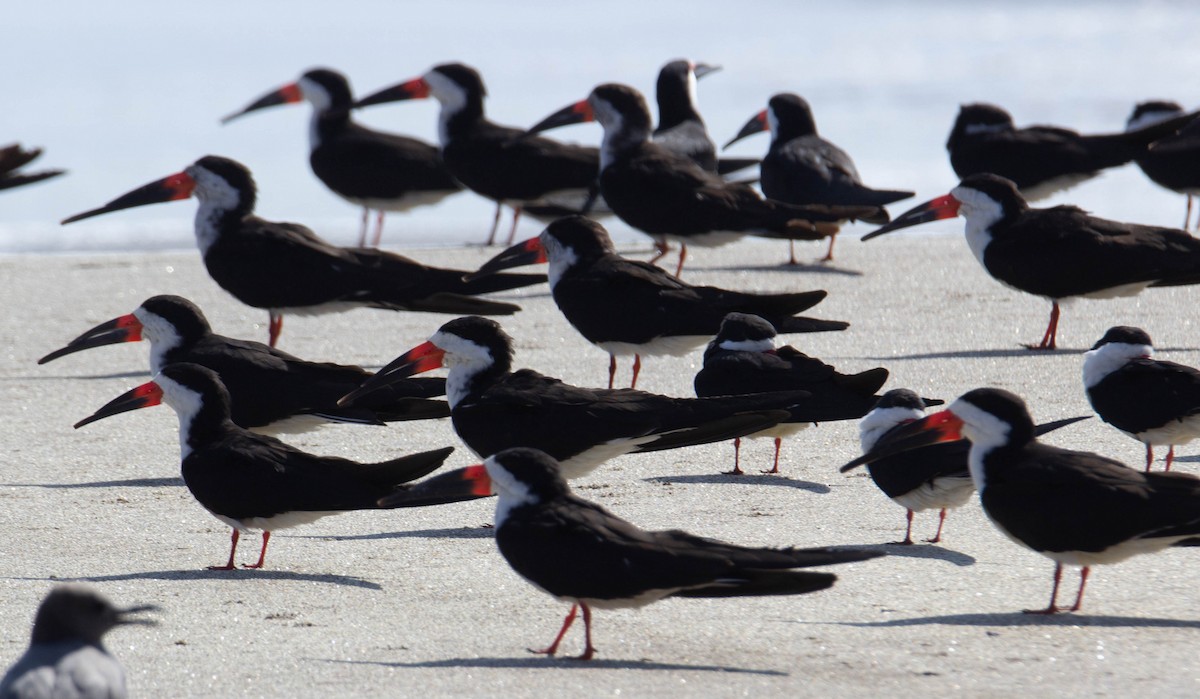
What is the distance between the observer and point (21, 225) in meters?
17.5

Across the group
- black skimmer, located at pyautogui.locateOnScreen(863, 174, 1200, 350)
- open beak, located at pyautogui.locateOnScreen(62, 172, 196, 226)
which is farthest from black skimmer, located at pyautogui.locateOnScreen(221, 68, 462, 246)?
black skimmer, located at pyautogui.locateOnScreen(863, 174, 1200, 350)

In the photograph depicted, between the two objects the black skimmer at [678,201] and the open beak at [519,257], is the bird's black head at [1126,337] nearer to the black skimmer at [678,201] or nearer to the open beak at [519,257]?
the open beak at [519,257]

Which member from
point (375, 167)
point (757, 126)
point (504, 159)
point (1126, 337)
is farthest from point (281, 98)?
point (1126, 337)

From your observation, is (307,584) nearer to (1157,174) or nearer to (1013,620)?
(1013,620)

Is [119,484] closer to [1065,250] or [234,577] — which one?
[234,577]

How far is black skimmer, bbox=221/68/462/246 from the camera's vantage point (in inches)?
548

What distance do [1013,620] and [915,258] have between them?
7.45 m

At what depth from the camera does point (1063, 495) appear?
4855 mm

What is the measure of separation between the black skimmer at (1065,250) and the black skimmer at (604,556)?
15.7ft

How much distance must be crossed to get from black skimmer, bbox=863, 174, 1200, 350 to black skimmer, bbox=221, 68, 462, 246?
5.69 metres

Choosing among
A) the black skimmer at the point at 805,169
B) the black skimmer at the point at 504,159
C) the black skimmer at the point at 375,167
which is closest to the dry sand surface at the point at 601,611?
the black skimmer at the point at 805,169

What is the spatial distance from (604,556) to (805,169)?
A: 828 cm

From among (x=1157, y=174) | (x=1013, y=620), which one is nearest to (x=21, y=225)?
(x=1157, y=174)

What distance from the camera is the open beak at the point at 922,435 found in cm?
523
